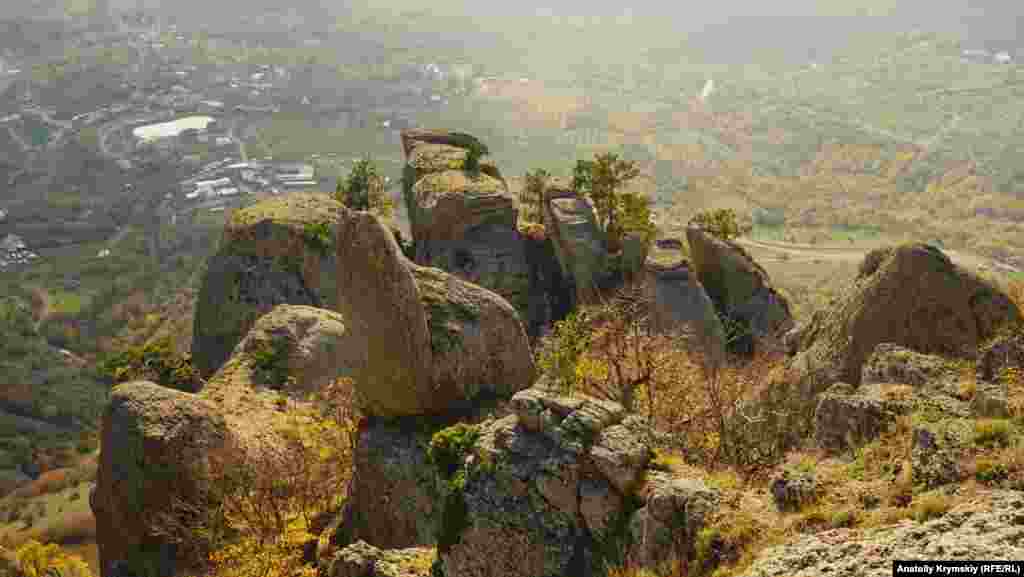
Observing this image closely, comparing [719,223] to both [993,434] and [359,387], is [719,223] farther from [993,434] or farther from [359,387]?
[993,434]

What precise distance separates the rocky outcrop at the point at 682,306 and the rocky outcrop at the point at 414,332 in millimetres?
13304

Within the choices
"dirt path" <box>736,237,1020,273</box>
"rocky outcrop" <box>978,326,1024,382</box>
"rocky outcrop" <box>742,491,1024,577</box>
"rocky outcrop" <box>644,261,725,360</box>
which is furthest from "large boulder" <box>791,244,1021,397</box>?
"dirt path" <box>736,237,1020,273</box>

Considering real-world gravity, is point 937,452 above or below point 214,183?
above

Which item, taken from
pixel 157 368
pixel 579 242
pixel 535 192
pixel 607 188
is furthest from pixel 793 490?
pixel 535 192

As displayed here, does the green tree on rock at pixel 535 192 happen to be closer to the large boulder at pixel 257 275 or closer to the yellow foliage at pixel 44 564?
the large boulder at pixel 257 275

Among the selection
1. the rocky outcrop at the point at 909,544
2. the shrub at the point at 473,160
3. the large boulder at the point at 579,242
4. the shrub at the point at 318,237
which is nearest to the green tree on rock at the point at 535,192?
the large boulder at the point at 579,242

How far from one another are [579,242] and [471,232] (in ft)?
23.7

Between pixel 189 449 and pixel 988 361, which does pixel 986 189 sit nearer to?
pixel 988 361

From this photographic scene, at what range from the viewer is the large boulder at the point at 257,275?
2015 inches

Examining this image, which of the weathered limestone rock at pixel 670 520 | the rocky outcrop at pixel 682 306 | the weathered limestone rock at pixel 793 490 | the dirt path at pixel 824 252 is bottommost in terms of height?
the dirt path at pixel 824 252

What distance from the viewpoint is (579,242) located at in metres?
52.2

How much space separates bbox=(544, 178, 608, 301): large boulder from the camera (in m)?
51.9

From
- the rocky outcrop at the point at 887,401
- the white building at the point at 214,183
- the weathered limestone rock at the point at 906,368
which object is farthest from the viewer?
the white building at the point at 214,183

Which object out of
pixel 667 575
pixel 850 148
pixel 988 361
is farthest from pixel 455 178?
pixel 850 148
